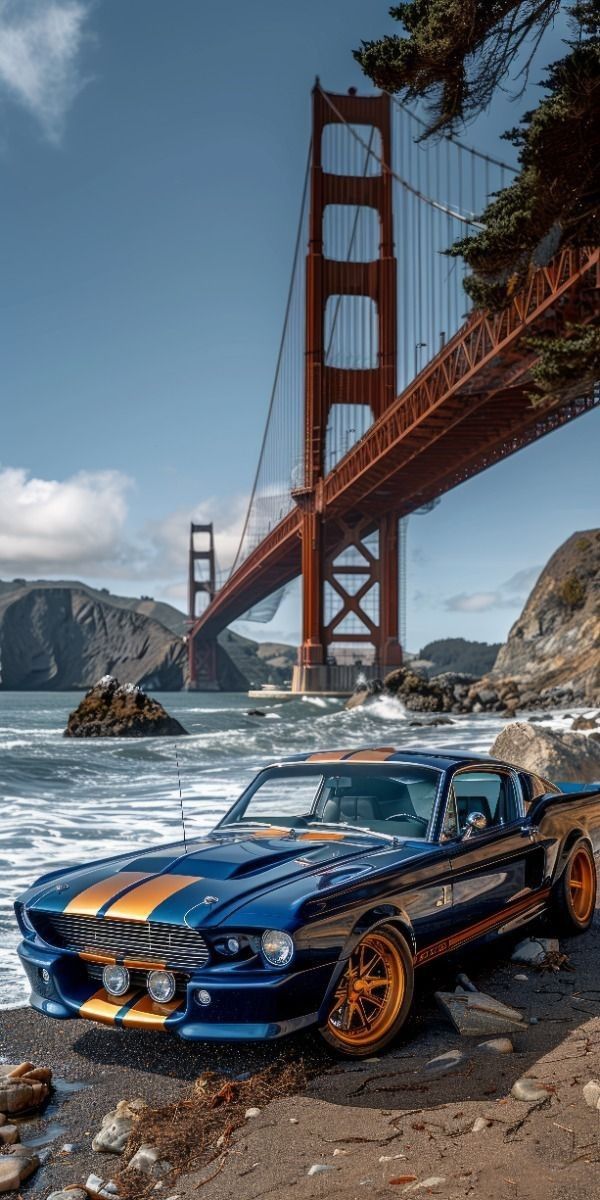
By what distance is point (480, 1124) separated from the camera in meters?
2.74

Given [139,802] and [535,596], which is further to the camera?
[535,596]

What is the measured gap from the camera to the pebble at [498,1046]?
10.9 ft

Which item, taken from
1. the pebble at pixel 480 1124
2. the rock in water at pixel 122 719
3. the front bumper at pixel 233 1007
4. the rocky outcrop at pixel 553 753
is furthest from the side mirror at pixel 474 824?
the rock in water at pixel 122 719

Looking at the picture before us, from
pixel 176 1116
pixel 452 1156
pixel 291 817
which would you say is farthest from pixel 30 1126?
pixel 291 817

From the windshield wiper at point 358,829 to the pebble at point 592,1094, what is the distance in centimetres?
121

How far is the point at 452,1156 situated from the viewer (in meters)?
2.58

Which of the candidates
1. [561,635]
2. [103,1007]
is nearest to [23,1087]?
[103,1007]

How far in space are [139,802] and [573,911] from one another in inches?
288

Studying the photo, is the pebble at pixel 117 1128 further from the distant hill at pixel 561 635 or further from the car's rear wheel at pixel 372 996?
the distant hill at pixel 561 635

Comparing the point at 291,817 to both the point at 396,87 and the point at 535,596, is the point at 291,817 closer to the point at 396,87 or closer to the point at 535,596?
the point at 396,87

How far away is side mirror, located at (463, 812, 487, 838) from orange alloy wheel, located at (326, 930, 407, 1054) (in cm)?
81

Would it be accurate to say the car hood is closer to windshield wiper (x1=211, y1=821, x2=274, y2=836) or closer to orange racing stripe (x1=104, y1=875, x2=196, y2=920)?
orange racing stripe (x1=104, y1=875, x2=196, y2=920)

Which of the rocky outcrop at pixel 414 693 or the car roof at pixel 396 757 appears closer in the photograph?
the car roof at pixel 396 757

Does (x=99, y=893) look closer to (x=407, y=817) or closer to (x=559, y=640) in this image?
(x=407, y=817)
